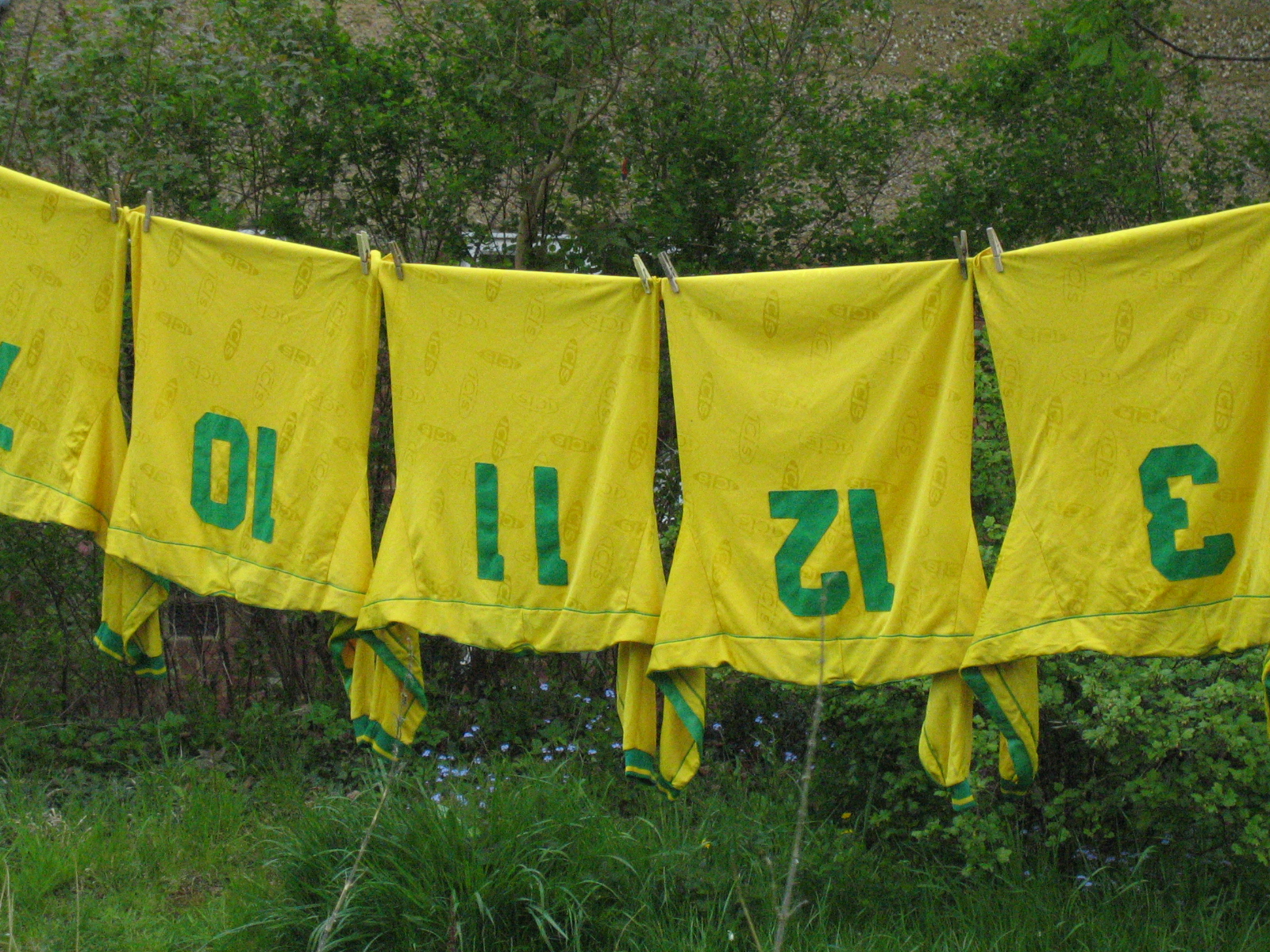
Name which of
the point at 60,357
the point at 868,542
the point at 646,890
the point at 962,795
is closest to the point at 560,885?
the point at 646,890

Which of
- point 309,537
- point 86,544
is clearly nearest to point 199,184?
point 86,544

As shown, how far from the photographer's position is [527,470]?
344 centimetres

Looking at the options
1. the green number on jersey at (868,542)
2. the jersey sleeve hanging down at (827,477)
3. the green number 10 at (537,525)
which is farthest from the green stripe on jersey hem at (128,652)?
the green number on jersey at (868,542)

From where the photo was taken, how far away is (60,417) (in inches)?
150

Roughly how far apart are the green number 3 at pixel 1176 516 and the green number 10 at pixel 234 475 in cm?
233

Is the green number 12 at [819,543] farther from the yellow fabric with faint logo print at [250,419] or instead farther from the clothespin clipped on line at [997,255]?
the yellow fabric with faint logo print at [250,419]

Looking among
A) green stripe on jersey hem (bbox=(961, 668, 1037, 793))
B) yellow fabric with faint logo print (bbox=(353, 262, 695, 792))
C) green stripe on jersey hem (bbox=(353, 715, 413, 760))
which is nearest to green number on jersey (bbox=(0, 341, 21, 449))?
yellow fabric with faint logo print (bbox=(353, 262, 695, 792))

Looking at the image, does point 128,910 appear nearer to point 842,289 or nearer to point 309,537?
point 309,537

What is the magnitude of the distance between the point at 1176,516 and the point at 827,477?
823 millimetres

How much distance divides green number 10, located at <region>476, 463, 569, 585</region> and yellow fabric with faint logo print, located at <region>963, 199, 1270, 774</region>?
43.9 inches

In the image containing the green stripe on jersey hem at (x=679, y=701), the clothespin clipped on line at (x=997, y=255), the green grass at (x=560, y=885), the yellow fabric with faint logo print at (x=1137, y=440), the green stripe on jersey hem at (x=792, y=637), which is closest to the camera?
the yellow fabric with faint logo print at (x=1137, y=440)

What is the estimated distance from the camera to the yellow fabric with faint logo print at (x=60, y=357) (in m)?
Result: 3.77

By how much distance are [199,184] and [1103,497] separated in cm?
425

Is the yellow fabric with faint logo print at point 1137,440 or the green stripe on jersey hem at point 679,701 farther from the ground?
the yellow fabric with faint logo print at point 1137,440
